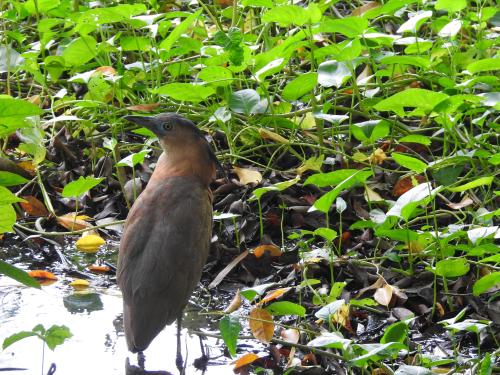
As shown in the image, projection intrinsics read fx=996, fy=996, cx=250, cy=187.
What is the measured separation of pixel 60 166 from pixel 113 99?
0.58 metres

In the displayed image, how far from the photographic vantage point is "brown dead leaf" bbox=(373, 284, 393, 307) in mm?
4675

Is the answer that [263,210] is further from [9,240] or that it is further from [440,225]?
[9,240]

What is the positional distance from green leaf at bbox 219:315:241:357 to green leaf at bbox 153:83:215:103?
176 centimetres

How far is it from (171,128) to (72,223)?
3.44ft

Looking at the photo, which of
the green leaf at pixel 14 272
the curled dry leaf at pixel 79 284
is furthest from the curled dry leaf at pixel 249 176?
the green leaf at pixel 14 272

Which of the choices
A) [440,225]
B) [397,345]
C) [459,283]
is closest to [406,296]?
[459,283]

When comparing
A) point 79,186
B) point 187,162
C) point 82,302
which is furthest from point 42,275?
point 187,162

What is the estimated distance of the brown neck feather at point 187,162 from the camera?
500 cm

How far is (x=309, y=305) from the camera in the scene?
4.85 metres

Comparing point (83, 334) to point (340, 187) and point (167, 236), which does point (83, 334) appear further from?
point (340, 187)

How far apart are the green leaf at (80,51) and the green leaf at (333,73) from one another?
1.65m

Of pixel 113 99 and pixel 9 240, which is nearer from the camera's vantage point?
pixel 9 240

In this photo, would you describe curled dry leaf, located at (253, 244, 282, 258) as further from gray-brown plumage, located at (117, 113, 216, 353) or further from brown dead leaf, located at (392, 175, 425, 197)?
brown dead leaf, located at (392, 175, 425, 197)

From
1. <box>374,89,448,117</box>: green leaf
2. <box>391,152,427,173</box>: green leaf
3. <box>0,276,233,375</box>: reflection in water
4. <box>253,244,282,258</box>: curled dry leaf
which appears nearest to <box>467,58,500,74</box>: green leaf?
<box>374,89,448,117</box>: green leaf
